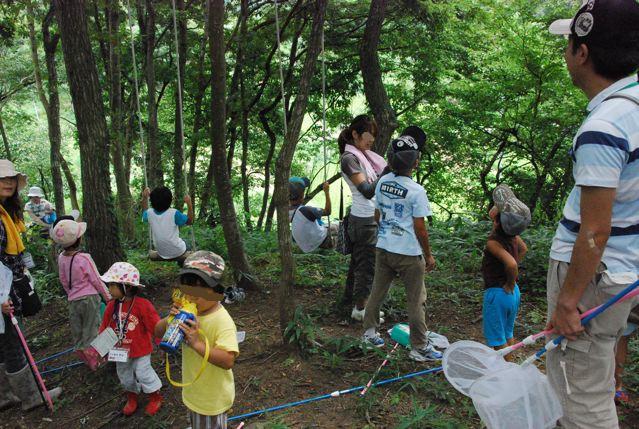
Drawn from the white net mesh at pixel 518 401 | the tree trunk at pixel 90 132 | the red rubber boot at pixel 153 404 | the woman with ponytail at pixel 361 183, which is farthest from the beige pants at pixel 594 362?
the tree trunk at pixel 90 132

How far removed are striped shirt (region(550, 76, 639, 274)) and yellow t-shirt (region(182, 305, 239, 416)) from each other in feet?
5.80

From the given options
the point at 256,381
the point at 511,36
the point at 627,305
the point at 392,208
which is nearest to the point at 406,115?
the point at 511,36

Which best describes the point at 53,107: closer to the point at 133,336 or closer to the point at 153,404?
the point at 133,336

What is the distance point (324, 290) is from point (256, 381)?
2.33m

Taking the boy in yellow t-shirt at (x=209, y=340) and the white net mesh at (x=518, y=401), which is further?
the boy in yellow t-shirt at (x=209, y=340)

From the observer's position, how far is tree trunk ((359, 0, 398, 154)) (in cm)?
622

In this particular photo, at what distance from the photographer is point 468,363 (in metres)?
2.50

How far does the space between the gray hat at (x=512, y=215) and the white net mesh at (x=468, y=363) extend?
45.0 inches

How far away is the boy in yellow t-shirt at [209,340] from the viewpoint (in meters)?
2.41

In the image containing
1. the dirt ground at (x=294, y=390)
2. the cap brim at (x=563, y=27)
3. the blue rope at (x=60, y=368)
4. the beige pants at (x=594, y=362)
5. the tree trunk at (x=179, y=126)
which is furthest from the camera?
the tree trunk at (x=179, y=126)

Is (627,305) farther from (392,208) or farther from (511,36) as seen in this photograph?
(511,36)

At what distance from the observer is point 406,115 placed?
12.8m

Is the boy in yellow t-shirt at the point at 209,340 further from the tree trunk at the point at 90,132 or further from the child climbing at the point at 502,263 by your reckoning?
the tree trunk at the point at 90,132

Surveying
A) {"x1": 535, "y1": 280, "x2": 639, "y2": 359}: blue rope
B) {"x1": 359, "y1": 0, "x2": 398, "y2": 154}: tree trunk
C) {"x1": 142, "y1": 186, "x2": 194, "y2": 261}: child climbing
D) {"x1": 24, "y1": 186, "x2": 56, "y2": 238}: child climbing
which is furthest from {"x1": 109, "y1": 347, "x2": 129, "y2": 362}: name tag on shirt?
{"x1": 24, "y1": 186, "x2": 56, "y2": 238}: child climbing
